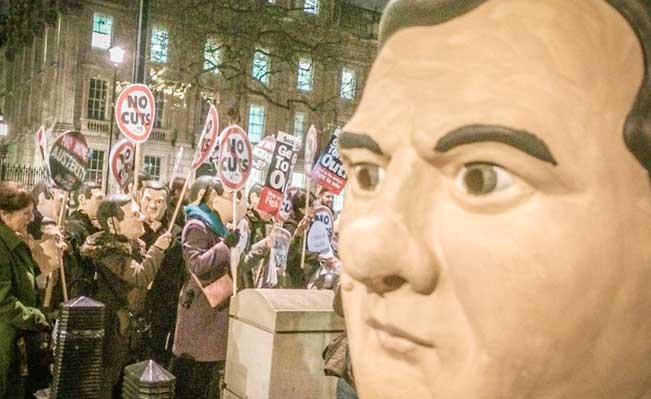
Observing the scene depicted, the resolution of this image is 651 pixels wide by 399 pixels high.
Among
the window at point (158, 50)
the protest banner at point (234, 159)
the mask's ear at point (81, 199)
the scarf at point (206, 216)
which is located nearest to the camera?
the scarf at point (206, 216)

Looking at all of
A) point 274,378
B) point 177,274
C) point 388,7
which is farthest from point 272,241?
point 388,7

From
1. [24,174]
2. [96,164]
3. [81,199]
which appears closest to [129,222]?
[81,199]

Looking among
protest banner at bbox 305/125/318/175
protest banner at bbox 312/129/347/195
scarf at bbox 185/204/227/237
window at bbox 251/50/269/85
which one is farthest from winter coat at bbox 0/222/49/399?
window at bbox 251/50/269/85

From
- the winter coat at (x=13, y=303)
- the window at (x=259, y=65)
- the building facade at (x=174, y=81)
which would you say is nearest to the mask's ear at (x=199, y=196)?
the winter coat at (x=13, y=303)

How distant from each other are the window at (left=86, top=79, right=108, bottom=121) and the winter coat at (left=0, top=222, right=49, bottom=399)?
2503 cm

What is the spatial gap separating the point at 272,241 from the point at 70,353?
3331 mm

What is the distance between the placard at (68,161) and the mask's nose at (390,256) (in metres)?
5.76

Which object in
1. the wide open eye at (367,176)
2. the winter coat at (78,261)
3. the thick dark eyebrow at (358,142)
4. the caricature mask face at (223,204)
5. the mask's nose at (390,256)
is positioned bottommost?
the winter coat at (78,261)

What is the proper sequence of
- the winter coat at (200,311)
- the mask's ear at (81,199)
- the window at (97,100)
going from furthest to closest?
the window at (97,100)
the mask's ear at (81,199)
the winter coat at (200,311)

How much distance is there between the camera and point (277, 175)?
7.36m

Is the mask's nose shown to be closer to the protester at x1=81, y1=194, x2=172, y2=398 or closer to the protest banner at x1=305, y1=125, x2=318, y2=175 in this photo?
the protester at x1=81, y1=194, x2=172, y2=398

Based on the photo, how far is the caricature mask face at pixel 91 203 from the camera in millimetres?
6455

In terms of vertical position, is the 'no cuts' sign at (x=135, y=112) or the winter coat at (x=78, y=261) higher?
the 'no cuts' sign at (x=135, y=112)

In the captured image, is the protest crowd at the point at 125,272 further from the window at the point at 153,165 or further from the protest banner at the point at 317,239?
the window at the point at 153,165
